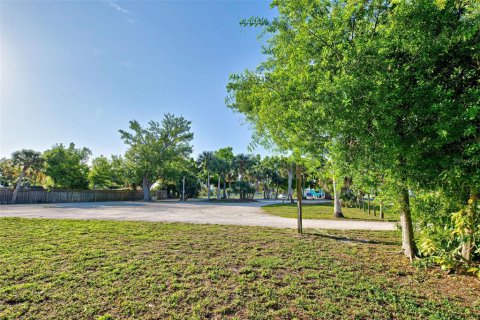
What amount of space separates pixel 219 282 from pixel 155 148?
32.5 meters

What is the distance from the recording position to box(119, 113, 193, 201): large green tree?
109ft

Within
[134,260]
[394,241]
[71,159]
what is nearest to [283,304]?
[134,260]

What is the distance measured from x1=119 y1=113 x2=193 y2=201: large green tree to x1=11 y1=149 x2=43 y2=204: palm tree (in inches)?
384

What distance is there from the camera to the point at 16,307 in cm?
289

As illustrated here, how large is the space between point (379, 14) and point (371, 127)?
242cm

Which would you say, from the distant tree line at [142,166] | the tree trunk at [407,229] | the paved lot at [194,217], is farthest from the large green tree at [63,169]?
the tree trunk at [407,229]

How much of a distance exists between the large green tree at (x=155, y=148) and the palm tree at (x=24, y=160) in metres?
9.75

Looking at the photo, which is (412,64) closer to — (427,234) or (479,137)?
(479,137)

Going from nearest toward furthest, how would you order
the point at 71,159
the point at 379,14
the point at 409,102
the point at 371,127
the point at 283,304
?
the point at 283,304
the point at 409,102
the point at 371,127
the point at 379,14
the point at 71,159

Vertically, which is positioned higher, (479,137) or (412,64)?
(412,64)

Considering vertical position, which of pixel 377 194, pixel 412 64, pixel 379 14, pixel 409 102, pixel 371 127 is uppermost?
pixel 379 14

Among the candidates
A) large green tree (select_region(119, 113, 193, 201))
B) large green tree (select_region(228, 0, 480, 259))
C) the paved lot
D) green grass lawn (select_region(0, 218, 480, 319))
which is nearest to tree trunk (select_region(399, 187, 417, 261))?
large green tree (select_region(228, 0, 480, 259))

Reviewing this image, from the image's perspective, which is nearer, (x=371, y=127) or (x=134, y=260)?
(x=371, y=127)

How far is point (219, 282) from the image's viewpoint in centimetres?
374
